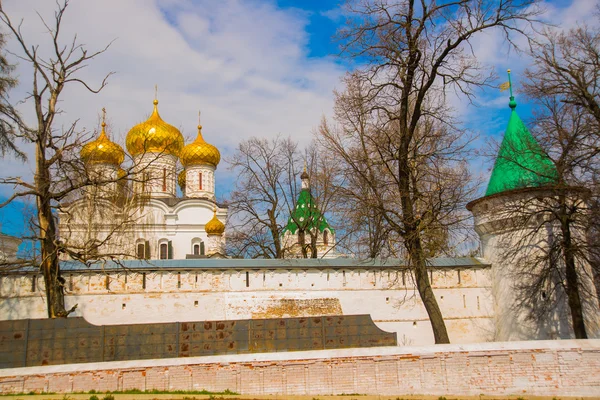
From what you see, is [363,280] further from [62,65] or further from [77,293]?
[62,65]

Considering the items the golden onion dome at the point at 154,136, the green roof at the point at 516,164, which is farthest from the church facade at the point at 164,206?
the green roof at the point at 516,164

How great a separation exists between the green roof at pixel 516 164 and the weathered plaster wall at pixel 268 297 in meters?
2.70

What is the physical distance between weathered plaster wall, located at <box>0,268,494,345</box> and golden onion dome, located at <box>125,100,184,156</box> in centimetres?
1482

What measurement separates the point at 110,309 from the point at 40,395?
6404mm

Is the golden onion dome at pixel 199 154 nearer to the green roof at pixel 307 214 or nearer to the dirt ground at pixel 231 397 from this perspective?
the green roof at pixel 307 214

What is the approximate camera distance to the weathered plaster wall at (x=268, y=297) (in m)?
14.8

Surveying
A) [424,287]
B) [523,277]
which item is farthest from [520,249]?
[424,287]

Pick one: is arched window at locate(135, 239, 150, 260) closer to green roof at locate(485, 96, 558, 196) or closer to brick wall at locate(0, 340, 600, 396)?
green roof at locate(485, 96, 558, 196)

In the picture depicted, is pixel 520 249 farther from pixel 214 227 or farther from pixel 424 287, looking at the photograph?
pixel 214 227

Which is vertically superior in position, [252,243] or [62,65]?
[62,65]

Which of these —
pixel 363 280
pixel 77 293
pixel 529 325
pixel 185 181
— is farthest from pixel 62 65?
pixel 185 181

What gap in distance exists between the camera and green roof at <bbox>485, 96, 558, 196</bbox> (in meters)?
14.6

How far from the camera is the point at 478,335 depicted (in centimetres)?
1652

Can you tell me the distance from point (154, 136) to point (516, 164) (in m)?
19.4
